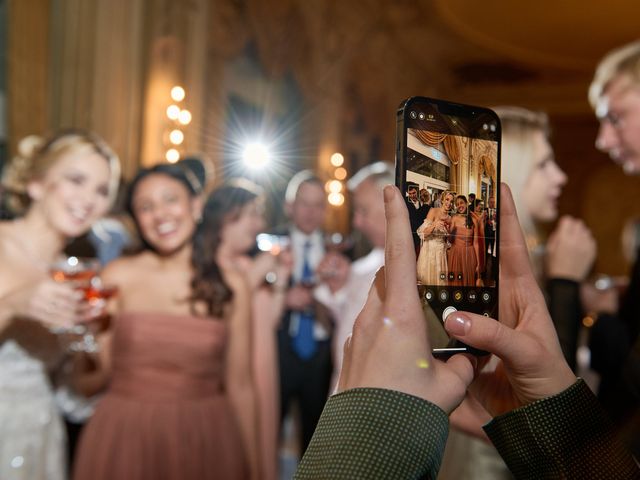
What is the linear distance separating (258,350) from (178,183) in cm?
110

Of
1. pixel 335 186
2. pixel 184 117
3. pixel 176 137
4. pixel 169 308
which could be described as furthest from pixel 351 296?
pixel 335 186

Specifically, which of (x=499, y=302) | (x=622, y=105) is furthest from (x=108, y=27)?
(x=499, y=302)

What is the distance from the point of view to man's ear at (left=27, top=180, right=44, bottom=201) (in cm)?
229

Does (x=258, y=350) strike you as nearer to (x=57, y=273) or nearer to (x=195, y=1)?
(x=57, y=273)

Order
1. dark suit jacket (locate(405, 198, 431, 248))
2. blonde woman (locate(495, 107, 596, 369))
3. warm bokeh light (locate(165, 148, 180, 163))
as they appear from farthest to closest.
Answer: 1. warm bokeh light (locate(165, 148, 180, 163))
2. blonde woman (locate(495, 107, 596, 369))
3. dark suit jacket (locate(405, 198, 431, 248))

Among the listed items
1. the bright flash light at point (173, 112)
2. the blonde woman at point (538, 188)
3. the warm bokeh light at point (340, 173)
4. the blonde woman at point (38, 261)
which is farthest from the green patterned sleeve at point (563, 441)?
the warm bokeh light at point (340, 173)

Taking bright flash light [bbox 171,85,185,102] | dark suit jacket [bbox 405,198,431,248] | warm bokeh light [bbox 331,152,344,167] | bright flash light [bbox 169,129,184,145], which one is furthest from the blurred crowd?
warm bokeh light [bbox 331,152,344,167]

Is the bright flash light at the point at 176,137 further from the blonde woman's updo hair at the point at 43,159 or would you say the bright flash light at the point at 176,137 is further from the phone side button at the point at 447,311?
the phone side button at the point at 447,311

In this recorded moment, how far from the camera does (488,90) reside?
1287 cm

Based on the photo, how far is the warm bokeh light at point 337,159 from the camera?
8523 mm

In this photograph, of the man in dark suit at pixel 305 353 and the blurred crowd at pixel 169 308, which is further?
the man in dark suit at pixel 305 353

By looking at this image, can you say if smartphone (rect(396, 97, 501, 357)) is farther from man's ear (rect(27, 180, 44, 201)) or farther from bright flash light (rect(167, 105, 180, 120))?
bright flash light (rect(167, 105, 180, 120))

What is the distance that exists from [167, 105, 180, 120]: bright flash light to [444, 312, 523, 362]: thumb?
175 inches

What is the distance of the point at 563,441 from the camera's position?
81 cm
